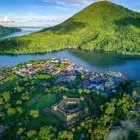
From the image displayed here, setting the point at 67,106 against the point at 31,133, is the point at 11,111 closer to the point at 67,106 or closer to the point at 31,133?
the point at 31,133

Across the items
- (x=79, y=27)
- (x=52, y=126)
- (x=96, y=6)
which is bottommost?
(x=52, y=126)

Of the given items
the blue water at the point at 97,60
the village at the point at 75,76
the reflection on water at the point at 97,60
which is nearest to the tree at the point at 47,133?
the village at the point at 75,76

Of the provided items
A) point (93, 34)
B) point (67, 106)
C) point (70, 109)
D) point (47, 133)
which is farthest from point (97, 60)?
→ point (47, 133)

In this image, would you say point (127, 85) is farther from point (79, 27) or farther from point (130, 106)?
point (79, 27)

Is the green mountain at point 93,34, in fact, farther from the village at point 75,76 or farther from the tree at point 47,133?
the tree at point 47,133

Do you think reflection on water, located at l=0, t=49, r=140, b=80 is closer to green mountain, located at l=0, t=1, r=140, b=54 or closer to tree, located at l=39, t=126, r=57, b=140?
green mountain, located at l=0, t=1, r=140, b=54

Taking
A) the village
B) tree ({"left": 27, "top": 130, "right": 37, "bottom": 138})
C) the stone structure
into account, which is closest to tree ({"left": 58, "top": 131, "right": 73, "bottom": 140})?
tree ({"left": 27, "top": 130, "right": 37, "bottom": 138})

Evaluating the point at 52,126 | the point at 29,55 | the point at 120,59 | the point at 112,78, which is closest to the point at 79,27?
the point at 29,55
